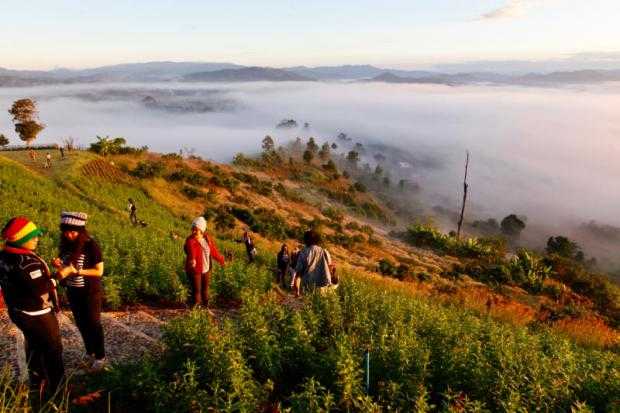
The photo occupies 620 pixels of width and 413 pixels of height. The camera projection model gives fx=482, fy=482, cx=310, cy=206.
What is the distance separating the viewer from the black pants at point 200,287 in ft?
25.7

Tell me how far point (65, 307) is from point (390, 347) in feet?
18.7

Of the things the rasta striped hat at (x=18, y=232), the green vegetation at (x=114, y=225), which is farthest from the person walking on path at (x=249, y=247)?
the rasta striped hat at (x=18, y=232)

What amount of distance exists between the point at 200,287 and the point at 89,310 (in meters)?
2.62

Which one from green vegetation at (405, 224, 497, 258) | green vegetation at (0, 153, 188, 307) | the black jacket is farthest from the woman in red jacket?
green vegetation at (405, 224, 497, 258)

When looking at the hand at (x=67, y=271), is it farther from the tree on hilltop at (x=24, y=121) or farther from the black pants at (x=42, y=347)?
the tree on hilltop at (x=24, y=121)

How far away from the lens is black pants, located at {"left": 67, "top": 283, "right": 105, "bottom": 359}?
5406 millimetres

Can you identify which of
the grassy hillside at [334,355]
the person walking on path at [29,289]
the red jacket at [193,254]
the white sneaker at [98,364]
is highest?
the person walking on path at [29,289]

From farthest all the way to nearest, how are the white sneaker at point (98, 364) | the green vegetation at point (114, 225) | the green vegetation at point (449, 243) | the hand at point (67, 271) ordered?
the green vegetation at point (449, 243)
the green vegetation at point (114, 225)
the white sneaker at point (98, 364)
the hand at point (67, 271)

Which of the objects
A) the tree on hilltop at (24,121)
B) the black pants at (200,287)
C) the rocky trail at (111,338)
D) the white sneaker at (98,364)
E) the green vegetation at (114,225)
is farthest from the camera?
the tree on hilltop at (24,121)

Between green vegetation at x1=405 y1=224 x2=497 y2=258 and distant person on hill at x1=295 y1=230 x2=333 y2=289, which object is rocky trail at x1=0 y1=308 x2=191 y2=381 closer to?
distant person on hill at x1=295 y1=230 x2=333 y2=289

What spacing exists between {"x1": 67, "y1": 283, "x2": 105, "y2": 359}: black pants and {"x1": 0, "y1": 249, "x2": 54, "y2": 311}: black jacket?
72cm

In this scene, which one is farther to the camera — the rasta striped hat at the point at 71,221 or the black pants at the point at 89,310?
the black pants at the point at 89,310

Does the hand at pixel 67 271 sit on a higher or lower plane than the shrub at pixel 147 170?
higher

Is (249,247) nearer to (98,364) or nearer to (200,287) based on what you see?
(200,287)
